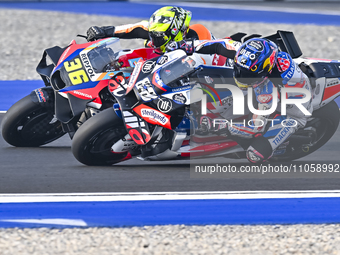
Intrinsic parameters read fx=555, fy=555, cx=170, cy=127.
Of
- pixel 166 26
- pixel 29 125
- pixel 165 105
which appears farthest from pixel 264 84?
pixel 29 125

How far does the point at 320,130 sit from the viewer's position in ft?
19.5

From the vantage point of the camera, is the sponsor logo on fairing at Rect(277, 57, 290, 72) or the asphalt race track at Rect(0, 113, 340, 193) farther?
the sponsor logo on fairing at Rect(277, 57, 290, 72)

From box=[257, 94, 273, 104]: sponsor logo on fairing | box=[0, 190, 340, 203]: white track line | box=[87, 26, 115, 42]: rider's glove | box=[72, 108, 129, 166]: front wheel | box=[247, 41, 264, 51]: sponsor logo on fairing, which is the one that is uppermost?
box=[87, 26, 115, 42]: rider's glove

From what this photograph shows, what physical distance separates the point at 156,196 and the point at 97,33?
201cm

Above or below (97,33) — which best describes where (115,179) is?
below

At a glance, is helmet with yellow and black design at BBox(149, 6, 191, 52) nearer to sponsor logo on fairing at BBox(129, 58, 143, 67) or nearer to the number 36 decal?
sponsor logo on fairing at BBox(129, 58, 143, 67)

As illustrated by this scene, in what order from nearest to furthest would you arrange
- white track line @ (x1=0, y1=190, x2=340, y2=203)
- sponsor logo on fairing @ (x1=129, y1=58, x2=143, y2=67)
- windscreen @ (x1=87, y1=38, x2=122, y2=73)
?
white track line @ (x1=0, y1=190, x2=340, y2=203) → windscreen @ (x1=87, y1=38, x2=122, y2=73) → sponsor logo on fairing @ (x1=129, y1=58, x2=143, y2=67)

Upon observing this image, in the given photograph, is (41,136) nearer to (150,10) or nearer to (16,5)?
(150,10)

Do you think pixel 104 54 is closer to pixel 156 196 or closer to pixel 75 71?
pixel 75 71

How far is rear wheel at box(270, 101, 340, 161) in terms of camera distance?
5879 mm

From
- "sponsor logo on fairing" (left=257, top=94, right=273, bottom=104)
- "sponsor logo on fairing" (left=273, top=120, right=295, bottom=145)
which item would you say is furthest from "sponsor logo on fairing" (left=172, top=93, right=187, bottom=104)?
"sponsor logo on fairing" (left=273, top=120, right=295, bottom=145)

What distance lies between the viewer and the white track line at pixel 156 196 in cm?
492

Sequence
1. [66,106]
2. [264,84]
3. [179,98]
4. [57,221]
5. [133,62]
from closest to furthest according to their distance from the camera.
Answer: [57,221] < [179,98] < [264,84] < [66,106] < [133,62]

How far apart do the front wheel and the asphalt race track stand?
12 centimetres
